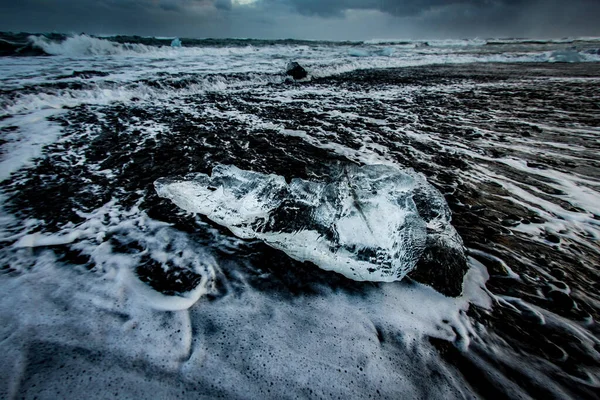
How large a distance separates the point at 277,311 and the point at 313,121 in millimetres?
4330

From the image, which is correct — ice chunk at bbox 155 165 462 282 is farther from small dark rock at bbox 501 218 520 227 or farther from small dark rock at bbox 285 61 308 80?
small dark rock at bbox 285 61 308 80

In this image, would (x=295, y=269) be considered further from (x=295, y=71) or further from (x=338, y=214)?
(x=295, y=71)

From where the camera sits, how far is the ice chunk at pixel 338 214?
185 centimetres

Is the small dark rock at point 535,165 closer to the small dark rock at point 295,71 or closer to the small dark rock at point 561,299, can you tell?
the small dark rock at point 561,299

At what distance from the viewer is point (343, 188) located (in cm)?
228

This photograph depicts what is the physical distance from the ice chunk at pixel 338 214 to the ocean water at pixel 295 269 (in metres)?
0.02

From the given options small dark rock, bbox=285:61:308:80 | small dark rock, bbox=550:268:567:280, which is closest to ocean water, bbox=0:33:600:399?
small dark rock, bbox=550:268:567:280

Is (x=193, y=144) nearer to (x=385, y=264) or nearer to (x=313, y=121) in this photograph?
(x=313, y=121)

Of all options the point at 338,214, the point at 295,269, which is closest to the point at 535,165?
Result: the point at 338,214

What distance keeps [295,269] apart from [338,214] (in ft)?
1.79

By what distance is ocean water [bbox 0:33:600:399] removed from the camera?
1261 mm

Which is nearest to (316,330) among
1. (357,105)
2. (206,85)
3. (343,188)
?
(343,188)

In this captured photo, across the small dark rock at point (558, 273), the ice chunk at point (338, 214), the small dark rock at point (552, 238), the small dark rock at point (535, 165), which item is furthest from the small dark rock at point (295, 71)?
the small dark rock at point (558, 273)

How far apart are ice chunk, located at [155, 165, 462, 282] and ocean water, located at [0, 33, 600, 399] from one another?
15 mm
